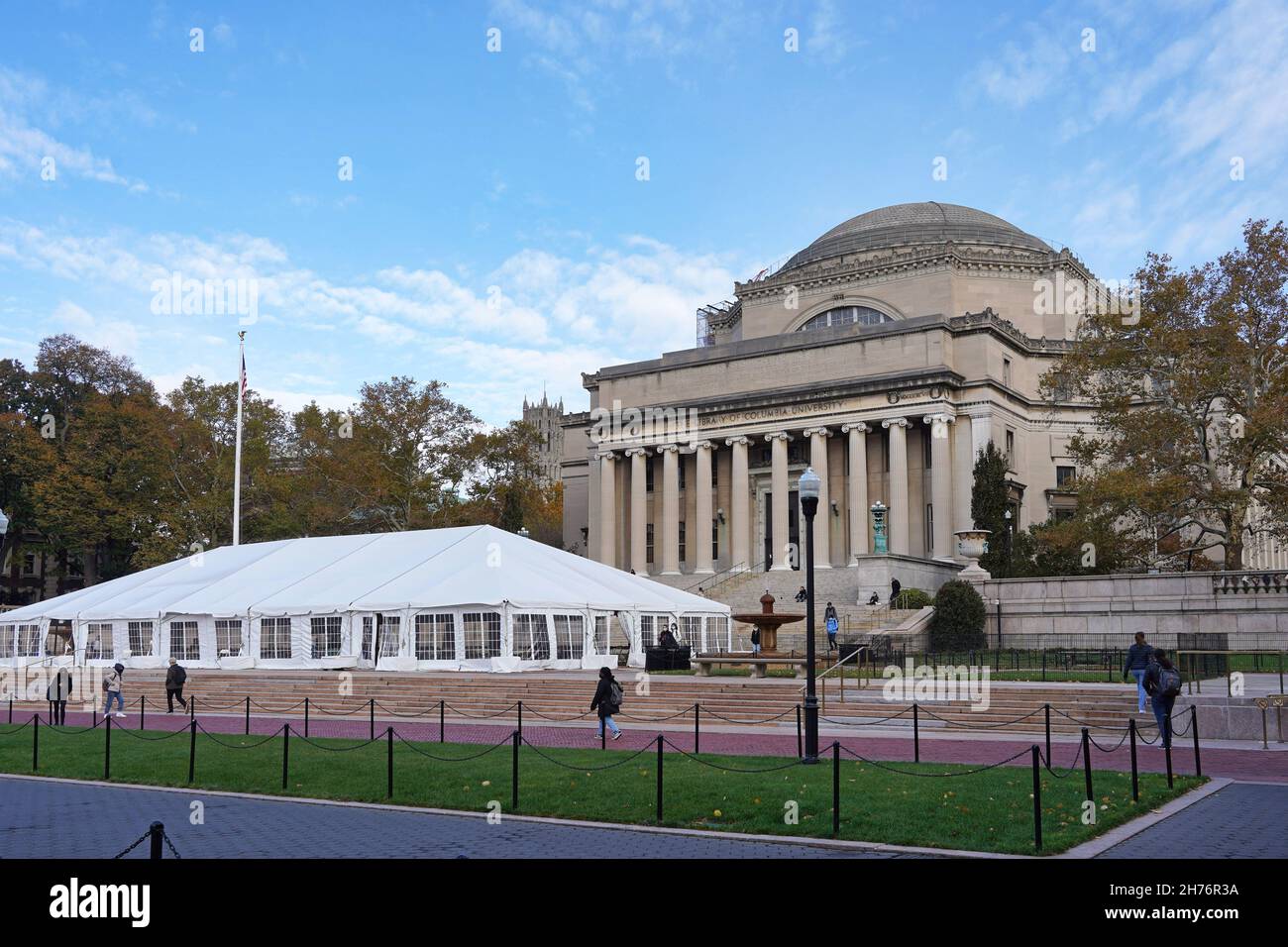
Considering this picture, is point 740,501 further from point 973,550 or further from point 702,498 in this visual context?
point 973,550

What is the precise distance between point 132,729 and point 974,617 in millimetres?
27463

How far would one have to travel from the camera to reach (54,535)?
73.7m

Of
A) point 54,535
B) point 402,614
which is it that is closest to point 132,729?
point 402,614

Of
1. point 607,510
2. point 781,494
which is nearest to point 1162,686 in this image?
point 781,494

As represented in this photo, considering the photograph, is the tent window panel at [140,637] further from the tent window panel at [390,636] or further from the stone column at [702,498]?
the stone column at [702,498]

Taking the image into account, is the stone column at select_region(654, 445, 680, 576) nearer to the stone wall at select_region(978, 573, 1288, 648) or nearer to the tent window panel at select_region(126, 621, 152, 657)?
the stone wall at select_region(978, 573, 1288, 648)

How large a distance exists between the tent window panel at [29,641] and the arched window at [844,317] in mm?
43923

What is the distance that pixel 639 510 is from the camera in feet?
224

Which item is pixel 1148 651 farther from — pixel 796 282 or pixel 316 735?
pixel 796 282

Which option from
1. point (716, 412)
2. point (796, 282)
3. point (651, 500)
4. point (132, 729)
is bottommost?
point (132, 729)

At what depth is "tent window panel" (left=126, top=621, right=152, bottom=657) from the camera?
4053 cm

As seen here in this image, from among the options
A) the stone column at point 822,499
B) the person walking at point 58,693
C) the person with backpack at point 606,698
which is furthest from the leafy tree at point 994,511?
the person walking at point 58,693

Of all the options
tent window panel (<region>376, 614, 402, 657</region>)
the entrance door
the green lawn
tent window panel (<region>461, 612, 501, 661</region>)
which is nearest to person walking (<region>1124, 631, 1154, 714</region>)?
the green lawn

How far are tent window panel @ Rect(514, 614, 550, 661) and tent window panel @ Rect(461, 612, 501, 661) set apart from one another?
84 cm
